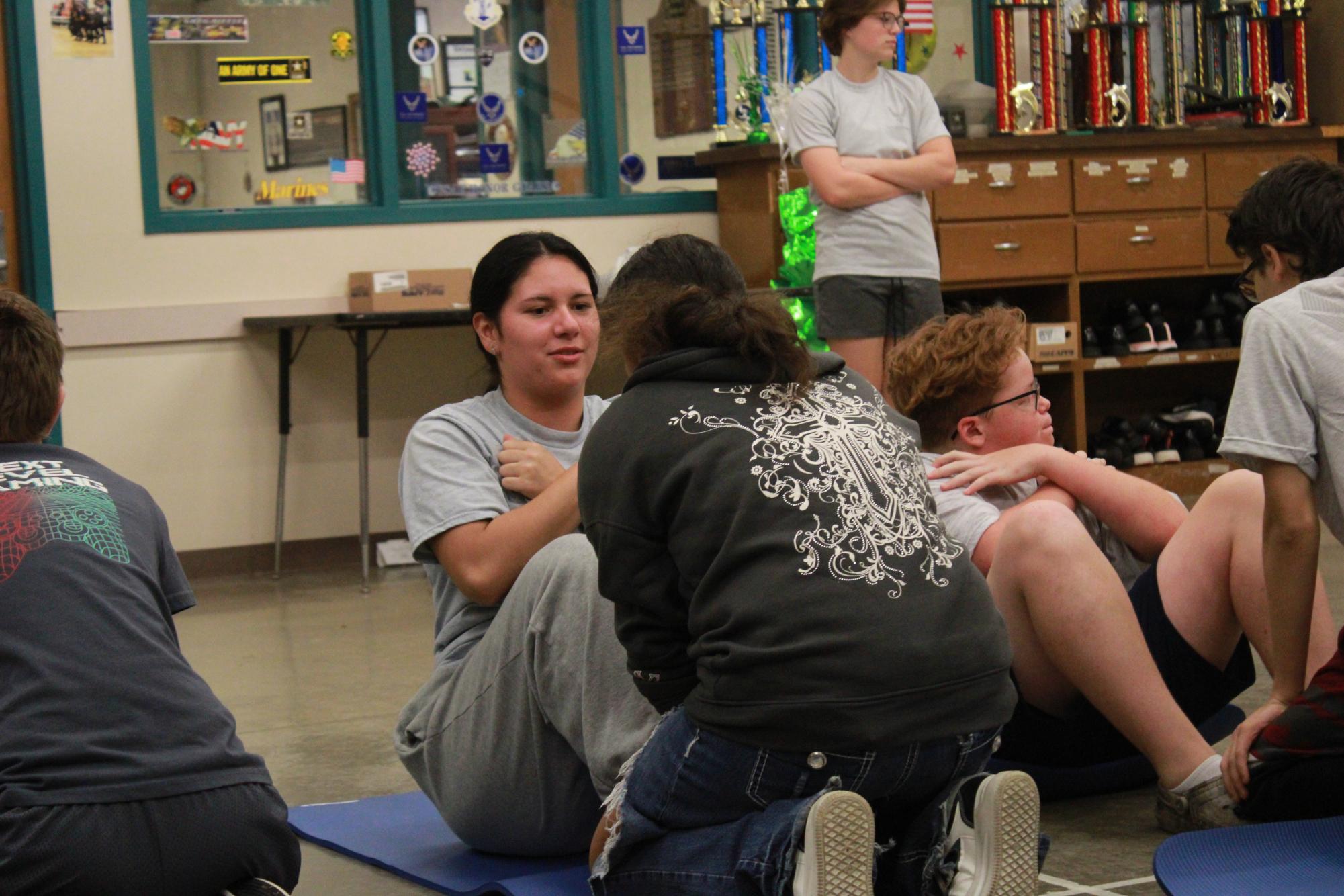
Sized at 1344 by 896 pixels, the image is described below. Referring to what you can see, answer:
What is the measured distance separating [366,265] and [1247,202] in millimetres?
3995

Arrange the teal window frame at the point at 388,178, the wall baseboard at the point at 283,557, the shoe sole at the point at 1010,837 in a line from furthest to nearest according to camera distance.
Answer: the wall baseboard at the point at 283,557
the teal window frame at the point at 388,178
the shoe sole at the point at 1010,837

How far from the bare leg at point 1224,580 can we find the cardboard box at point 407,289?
3.57 meters

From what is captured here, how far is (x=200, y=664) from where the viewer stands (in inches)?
159

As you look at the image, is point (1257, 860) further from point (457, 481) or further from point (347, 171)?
point (347, 171)

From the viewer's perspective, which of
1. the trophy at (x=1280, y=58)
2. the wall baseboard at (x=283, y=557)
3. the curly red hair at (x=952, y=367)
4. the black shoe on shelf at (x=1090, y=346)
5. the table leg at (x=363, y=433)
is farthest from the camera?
the trophy at (x=1280, y=58)

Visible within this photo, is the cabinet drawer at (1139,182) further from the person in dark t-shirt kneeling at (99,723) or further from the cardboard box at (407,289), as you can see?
the person in dark t-shirt kneeling at (99,723)

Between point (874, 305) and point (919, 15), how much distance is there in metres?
2.04

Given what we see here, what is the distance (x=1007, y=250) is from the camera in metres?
5.81

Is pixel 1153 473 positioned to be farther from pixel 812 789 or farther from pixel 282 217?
pixel 812 789

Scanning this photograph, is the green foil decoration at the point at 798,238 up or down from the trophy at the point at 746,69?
down

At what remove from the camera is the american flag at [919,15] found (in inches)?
244

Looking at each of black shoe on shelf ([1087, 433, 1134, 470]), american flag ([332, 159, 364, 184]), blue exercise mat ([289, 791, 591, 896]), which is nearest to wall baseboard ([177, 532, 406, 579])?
american flag ([332, 159, 364, 184])

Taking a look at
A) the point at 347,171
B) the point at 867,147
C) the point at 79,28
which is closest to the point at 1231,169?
the point at 867,147

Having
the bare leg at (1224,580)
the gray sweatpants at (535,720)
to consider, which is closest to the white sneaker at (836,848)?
the gray sweatpants at (535,720)
